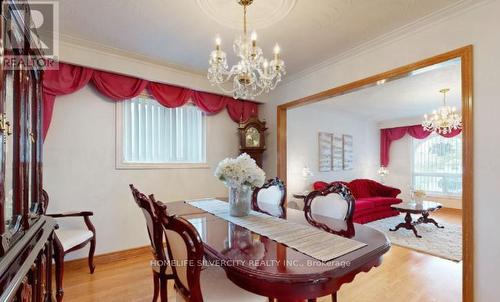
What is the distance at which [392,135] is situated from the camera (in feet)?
22.4

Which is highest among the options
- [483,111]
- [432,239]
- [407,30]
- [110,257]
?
[407,30]

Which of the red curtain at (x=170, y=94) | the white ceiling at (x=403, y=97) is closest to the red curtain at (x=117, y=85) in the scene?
the red curtain at (x=170, y=94)

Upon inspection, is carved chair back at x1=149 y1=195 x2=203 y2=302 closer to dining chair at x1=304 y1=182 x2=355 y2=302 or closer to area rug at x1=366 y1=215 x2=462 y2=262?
dining chair at x1=304 y1=182 x2=355 y2=302

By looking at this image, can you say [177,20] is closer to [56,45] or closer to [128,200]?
[56,45]

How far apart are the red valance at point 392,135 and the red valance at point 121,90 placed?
16.4 feet

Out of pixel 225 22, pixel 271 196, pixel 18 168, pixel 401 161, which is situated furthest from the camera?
pixel 401 161

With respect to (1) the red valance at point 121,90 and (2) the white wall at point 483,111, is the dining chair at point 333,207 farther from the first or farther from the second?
(1) the red valance at point 121,90

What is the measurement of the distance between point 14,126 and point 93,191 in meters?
1.85

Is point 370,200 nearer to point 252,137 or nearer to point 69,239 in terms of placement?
point 252,137

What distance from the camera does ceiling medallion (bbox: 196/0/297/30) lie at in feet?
6.11

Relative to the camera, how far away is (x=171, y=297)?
2.09 meters

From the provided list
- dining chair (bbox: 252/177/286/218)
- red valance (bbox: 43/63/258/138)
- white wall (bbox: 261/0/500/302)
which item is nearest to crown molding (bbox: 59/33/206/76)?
red valance (bbox: 43/63/258/138)

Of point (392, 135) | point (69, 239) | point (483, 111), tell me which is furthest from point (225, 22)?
point (392, 135)

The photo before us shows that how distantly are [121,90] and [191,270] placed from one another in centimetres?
254
